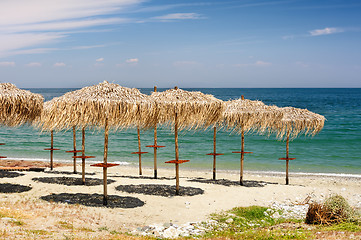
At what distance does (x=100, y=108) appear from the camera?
957cm

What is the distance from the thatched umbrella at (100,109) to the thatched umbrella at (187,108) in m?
1.16

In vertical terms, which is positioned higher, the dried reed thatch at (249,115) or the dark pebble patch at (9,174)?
the dried reed thatch at (249,115)

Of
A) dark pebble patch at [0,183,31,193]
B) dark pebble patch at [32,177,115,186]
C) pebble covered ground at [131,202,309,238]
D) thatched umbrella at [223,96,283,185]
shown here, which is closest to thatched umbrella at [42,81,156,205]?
pebble covered ground at [131,202,309,238]

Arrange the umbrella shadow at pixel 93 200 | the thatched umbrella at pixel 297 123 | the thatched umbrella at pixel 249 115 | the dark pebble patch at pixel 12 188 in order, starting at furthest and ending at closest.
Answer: the thatched umbrella at pixel 297 123 < the thatched umbrella at pixel 249 115 < the dark pebble patch at pixel 12 188 < the umbrella shadow at pixel 93 200

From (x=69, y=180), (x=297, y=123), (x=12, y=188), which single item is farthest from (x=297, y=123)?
(x=12, y=188)

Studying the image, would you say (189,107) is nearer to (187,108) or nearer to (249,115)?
(187,108)

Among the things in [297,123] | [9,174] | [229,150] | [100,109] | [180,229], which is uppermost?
[100,109]

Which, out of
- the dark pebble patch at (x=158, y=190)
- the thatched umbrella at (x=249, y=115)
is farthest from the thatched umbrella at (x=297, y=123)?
the dark pebble patch at (x=158, y=190)

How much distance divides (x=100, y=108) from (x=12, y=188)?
4.69m

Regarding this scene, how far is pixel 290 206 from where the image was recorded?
11.8 m

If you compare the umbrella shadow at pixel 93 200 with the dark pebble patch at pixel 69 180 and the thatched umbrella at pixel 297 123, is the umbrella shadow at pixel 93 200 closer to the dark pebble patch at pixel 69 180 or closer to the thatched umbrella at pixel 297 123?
the dark pebble patch at pixel 69 180

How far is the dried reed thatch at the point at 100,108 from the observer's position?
958 centimetres

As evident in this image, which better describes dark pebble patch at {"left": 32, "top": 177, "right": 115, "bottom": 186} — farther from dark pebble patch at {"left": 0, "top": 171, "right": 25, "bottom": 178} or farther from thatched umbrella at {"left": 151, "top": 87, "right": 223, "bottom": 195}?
thatched umbrella at {"left": 151, "top": 87, "right": 223, "bottom": 195}

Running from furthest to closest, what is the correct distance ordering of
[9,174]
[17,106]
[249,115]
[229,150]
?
[229,150], [9,174], [249,115], [17,106]
